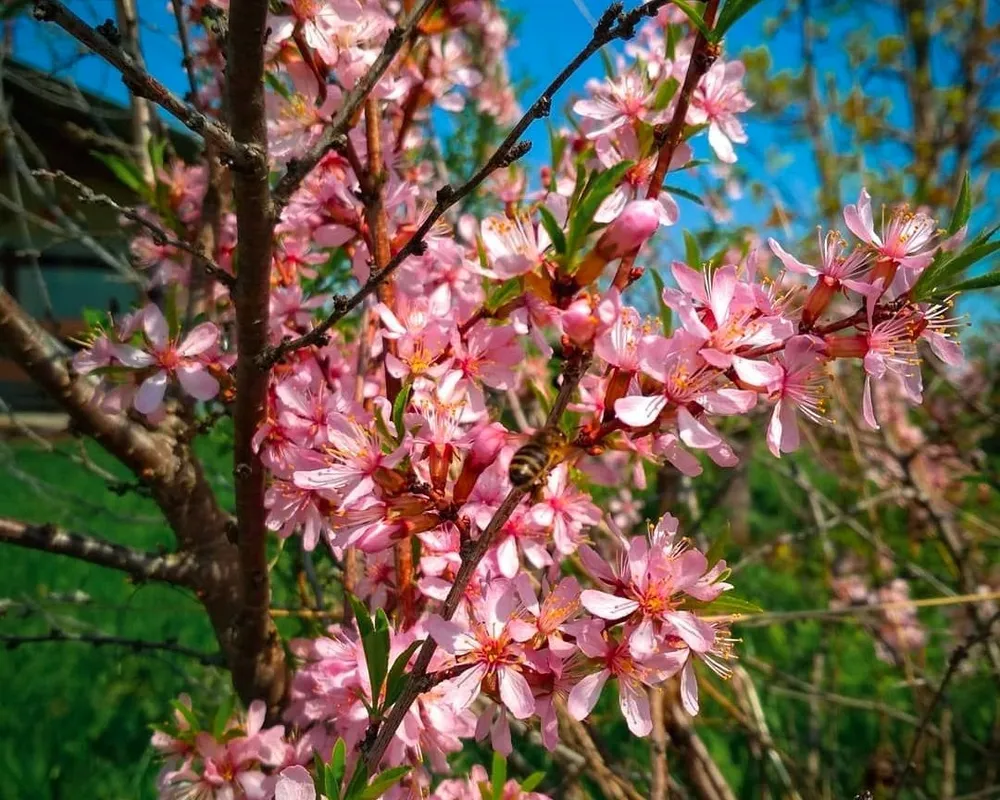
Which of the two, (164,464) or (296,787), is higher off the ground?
(164,464)

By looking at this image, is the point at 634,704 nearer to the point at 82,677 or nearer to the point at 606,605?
the point at 606,605

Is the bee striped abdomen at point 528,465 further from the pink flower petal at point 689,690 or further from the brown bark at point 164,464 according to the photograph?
the brown bark at point 164,464

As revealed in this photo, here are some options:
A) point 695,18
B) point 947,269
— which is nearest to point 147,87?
point 695,18

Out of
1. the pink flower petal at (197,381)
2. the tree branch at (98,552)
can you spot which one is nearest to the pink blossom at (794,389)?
the pink flower petal at (197,381)

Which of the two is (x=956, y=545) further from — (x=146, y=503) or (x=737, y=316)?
(x=146, y=503)

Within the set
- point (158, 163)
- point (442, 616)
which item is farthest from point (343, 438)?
point (158, 163)
